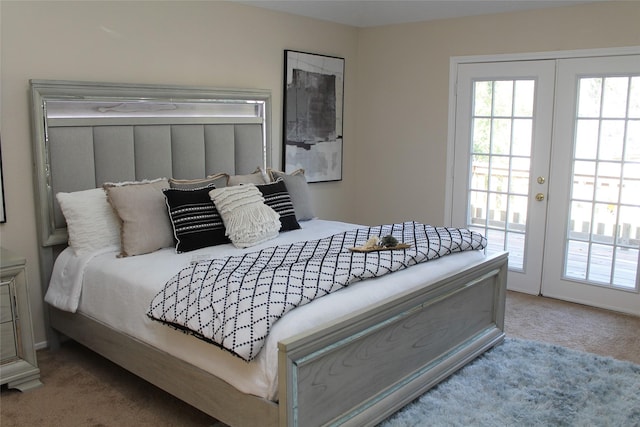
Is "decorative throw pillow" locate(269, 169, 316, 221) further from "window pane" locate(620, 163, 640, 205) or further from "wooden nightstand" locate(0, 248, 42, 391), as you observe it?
"window pane" locate(620, 163, 640, 205)

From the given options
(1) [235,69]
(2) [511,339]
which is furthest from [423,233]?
(1) [235,69]

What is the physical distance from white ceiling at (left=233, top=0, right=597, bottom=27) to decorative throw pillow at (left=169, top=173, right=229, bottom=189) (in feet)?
4.41

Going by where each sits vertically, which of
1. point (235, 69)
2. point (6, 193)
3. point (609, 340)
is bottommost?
point (609, 340)

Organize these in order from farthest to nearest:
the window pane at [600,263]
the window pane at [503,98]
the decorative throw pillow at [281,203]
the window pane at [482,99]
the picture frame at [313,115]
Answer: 1. the picture frame at [313,115]
2. the window pane at [482,99]
3. the window pane at [503,98]
4. the window pane at [600,263]
5. the decorative throw pillow at [281,203]

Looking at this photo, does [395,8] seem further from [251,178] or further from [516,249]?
[516,249]

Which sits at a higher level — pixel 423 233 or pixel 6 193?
pixel 6 193

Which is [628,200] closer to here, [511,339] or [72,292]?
[511,339]

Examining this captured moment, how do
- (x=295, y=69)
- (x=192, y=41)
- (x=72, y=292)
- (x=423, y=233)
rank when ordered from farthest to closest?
(x=295, y=69), (x=192, y=41), (x=423, y=233), (x=72, y=292)

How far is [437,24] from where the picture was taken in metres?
4.86

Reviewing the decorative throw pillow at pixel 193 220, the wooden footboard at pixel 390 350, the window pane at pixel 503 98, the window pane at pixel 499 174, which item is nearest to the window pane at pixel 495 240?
the window pane at pixel 499 174

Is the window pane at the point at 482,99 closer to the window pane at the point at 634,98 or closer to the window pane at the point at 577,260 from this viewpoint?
the window pane at the point at 634,98

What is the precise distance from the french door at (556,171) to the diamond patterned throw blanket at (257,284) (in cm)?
163

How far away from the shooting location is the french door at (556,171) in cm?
412

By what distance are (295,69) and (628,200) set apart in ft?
8.62
